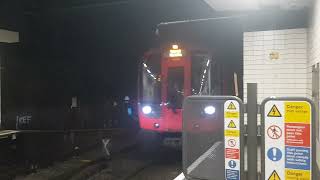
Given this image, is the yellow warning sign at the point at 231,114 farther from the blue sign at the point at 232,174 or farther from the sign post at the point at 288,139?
the blue sign at the point at 232,174

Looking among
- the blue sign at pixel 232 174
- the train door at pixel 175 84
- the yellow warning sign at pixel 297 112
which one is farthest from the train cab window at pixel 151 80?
the yellow warning sign at pixel 297 112

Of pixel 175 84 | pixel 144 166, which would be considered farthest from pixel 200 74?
pixel 144 166

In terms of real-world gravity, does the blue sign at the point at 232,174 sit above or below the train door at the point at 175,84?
below

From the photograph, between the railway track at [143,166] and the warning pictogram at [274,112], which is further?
the railway track at [143,166]

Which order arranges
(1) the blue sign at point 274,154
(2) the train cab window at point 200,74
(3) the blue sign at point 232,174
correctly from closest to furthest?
1. (1) the blue sign at point 274,154
2. (3) the blue sign at point 232,174
3. (2) the train cab window at point 200,74

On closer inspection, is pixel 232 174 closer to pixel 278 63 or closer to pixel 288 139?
pixel 288 139

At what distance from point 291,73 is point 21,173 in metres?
6.74

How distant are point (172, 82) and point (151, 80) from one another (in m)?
0.57

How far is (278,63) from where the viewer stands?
661cm

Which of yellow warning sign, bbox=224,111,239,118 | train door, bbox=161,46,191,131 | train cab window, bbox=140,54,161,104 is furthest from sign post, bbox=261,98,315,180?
train cab window, bbox=140,54,161,104

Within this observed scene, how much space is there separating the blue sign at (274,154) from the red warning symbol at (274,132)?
83mm

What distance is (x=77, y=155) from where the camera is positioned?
1238 centimetres

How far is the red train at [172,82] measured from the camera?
10453 millimetres

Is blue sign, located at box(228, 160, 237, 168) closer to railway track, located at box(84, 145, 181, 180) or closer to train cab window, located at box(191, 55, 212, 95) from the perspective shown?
railway track, located at box(84, 145, 181, 180)
